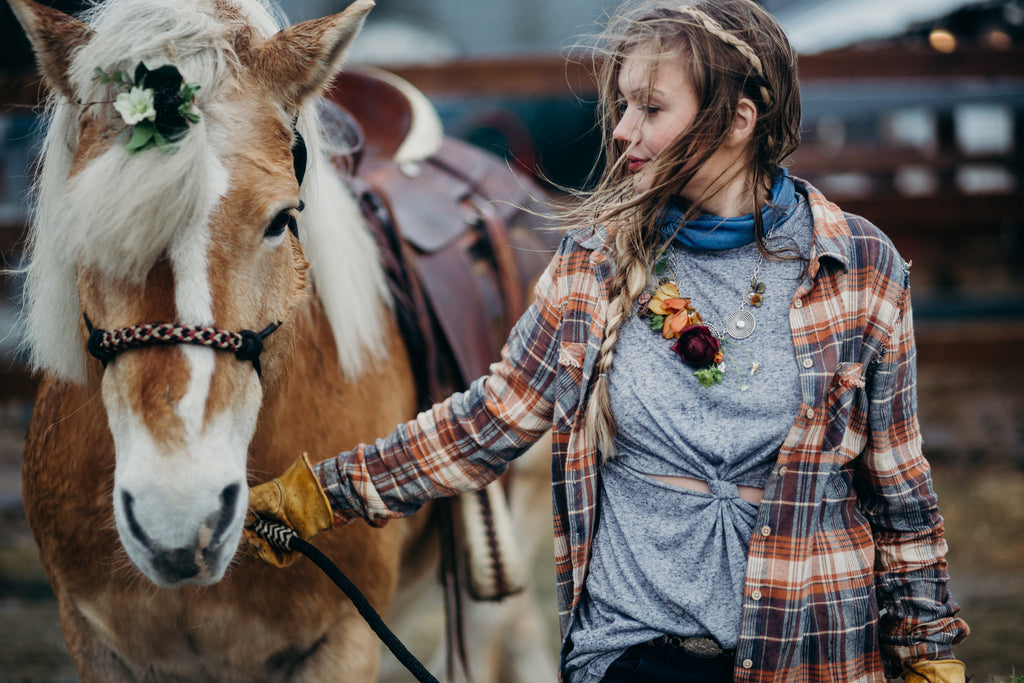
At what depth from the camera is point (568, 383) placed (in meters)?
1.30

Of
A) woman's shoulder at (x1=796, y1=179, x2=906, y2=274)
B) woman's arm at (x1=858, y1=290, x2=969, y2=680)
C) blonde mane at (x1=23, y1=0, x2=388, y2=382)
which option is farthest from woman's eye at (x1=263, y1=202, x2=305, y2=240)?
woman's arm at (x1=858, y1=290, x2=969, y2=680)

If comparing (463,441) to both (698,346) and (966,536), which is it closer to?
(698,346)

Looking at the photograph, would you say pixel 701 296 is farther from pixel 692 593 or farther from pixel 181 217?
pixel 181 217

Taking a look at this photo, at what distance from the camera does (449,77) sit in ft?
14.3

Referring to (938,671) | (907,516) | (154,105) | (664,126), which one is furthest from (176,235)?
(938,671)

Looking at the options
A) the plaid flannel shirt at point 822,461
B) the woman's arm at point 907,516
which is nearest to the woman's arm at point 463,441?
the plaid flannel shirt at point 822,461

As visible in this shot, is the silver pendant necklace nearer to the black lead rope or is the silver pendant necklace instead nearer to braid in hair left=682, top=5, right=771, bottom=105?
braid in hair left=682, top=5, right=771, bottom=105

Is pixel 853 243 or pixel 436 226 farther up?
pixel 853 243

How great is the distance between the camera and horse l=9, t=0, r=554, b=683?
3.78 feet

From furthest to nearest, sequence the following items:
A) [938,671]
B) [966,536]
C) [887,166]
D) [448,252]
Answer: [887,166], [966,536], [448,252], [938,671]

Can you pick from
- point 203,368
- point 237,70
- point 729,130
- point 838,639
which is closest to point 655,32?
point 729,130

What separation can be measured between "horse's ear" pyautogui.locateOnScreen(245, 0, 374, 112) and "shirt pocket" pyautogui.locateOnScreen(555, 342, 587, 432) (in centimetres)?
62

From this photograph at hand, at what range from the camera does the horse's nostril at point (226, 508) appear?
3.74 feet

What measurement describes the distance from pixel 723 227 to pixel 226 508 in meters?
0.80
